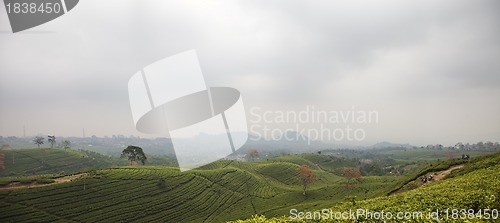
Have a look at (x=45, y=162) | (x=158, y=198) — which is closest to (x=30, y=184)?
(x=158, y=198)

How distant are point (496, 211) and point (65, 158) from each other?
7686 inches

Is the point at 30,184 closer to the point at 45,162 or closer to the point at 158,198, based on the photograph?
the point at 158,198

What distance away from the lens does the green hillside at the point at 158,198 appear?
2435 inches

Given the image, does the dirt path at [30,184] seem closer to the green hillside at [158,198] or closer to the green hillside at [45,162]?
the green hillside at [158,198]

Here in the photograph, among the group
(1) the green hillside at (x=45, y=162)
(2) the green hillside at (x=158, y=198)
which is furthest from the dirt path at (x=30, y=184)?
(1) the green hillside at (x=45, y=162)

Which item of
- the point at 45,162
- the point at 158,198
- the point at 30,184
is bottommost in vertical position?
the point at 158,198

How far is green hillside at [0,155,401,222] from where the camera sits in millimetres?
61844

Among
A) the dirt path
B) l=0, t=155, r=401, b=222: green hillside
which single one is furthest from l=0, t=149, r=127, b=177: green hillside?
l=0, t=155, r=401, b=222: green hillside

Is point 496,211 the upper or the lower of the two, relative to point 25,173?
upper

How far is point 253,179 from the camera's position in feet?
340

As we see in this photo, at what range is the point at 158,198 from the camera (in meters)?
74.1

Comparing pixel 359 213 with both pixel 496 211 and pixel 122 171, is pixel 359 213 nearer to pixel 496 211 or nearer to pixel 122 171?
pixel 496 211

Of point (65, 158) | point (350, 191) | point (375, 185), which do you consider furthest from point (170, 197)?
point (65, 158)

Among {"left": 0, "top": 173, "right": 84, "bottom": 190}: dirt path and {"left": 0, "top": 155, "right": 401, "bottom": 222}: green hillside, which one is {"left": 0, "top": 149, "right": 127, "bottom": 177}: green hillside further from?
{"left": 0, "top": 155, "right": 401, "bottom": 222}: green hillside
